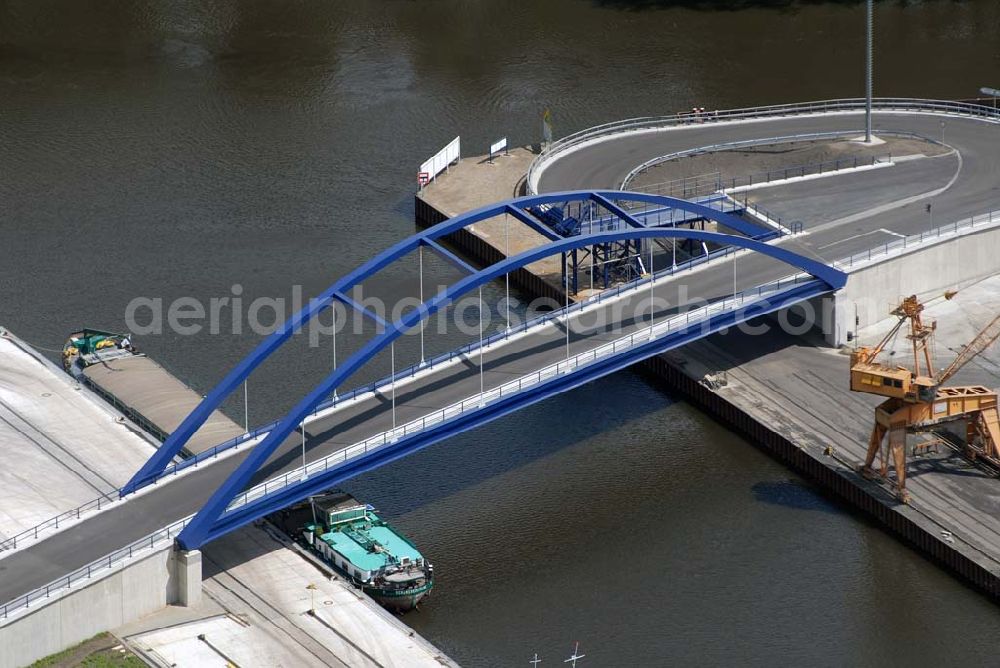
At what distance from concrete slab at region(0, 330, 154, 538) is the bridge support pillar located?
9.95 m

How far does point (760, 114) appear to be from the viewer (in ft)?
471

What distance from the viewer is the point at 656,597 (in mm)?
86938

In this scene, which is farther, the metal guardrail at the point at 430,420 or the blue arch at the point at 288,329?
the blue arch at the point at 288,329

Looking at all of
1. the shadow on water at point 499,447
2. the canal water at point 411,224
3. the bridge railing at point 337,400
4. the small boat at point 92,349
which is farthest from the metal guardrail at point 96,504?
the small boat at point 92,349

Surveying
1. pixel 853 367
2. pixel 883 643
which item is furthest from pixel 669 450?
pixel 883 643

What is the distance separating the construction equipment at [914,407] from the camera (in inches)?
3593

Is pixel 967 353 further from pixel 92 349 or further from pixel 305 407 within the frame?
pixel 92 349

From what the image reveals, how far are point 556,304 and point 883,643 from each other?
124ft

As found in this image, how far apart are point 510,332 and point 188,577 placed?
23.9 metres

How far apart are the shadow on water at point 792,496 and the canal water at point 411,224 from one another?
0.67 feet

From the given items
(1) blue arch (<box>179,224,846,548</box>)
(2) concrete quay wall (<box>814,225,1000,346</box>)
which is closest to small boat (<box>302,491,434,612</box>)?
(1) blue arch (<box>179,224,846,548</box>)

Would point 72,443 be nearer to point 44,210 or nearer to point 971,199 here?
point 44,210

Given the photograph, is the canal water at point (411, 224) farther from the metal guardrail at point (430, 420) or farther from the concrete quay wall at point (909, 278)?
the concrete quay wall at point (909, 278)

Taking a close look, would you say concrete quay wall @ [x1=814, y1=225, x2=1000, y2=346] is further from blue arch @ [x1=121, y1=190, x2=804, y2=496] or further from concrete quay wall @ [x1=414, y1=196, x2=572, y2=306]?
blue arch @ [x1=121, y1=190, x2=804, y2=496]
